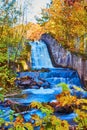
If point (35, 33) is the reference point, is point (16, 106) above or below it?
below

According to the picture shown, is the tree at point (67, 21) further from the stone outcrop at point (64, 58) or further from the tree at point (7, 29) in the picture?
the tree at point (7, 29)

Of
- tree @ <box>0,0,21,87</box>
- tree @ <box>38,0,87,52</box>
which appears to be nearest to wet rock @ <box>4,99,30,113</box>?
tree @ <box>0,0,21,87</box>

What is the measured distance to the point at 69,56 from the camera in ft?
53.2

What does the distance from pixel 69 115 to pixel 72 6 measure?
10928mm

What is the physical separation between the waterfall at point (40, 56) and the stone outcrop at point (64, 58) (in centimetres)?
31

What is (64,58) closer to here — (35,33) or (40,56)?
(40,56)

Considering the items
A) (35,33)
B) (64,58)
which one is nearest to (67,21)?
(64,58)

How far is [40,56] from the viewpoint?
1739cm

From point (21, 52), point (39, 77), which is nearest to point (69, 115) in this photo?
point (39, 77)

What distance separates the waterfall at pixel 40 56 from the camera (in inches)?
653

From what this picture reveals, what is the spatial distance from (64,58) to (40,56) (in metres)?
1.46

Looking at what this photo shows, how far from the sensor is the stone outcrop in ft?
45.9

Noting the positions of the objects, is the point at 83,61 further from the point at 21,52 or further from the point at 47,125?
the point at 47,125

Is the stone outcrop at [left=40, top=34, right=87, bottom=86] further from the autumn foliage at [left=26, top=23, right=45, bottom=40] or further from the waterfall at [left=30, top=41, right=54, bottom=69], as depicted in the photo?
the autumn foliage at [left=26, top=23, right=45, bottom=40]
